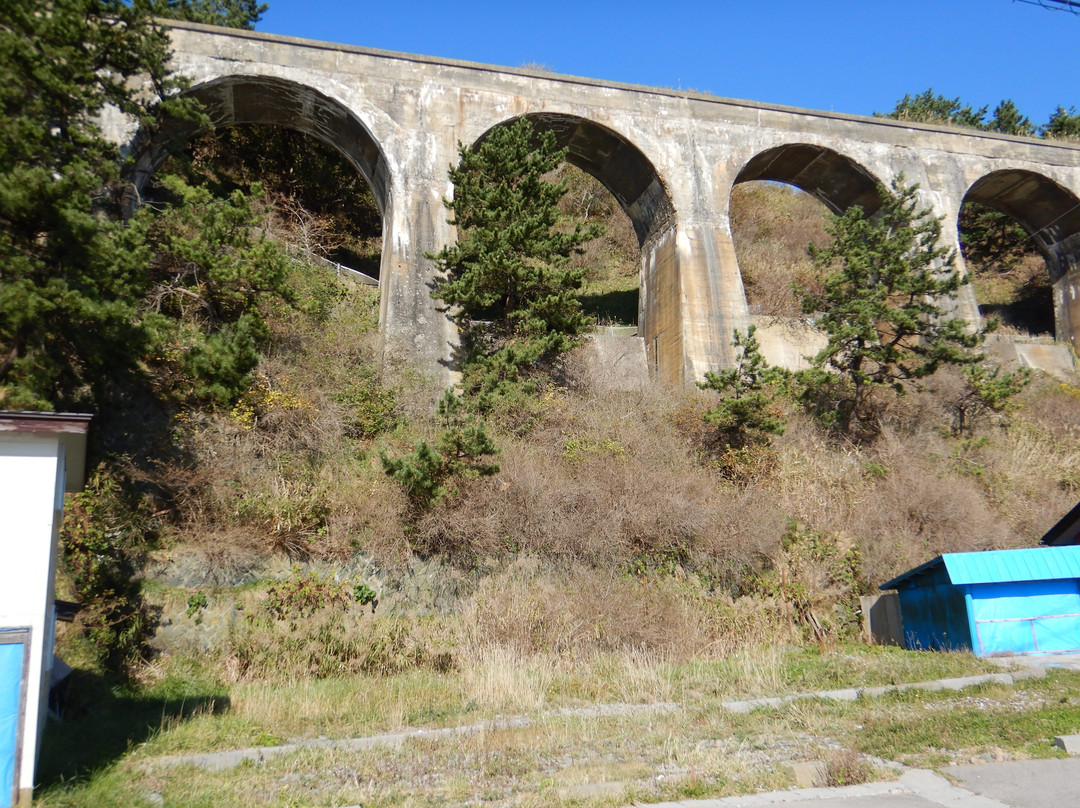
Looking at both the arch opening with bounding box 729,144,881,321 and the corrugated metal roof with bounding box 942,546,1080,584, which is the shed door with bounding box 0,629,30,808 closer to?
the corrugated metal roof with bounding box 942,546,1080,584

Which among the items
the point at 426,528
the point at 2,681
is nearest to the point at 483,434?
the point at 426,528

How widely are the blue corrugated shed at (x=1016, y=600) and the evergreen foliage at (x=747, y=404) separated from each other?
13.6 ft

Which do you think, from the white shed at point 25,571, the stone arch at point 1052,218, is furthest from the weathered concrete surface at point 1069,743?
the stone arch at point 1052,218

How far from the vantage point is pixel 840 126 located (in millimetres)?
19312

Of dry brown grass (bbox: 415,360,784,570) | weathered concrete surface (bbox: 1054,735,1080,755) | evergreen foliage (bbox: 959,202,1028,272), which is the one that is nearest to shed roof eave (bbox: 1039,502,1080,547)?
dry brown grass (bbox: 415,360,784,570)

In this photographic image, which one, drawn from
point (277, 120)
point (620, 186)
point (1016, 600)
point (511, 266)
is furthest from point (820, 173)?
point (277, 120)

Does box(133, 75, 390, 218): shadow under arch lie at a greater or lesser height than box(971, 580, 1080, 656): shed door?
greater

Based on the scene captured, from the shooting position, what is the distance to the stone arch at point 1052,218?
2083 centimetres

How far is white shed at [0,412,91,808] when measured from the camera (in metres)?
5.08

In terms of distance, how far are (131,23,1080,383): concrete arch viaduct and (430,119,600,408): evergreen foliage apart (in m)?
0.95

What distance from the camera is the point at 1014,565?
388 inches

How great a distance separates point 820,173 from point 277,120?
14032 mm

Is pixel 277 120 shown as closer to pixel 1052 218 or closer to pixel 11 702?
pixel 11 702

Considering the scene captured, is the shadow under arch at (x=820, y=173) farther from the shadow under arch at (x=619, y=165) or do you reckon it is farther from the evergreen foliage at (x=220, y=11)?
the evergreen foliage at (x=220, y=11)
